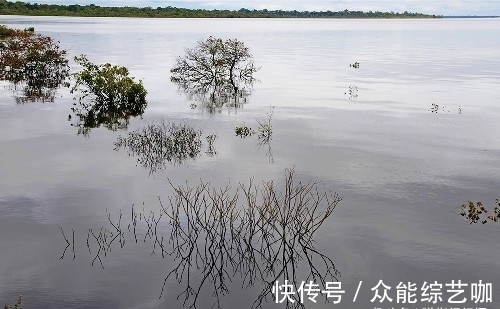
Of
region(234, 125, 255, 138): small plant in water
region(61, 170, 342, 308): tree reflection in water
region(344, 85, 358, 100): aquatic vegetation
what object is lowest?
region(61, 170, 342, 308): tree reflection in water

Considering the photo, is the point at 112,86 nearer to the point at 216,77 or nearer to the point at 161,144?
the point at 161,144

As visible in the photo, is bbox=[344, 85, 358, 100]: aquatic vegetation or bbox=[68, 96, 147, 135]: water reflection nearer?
bbox=[68, 96, 147, 135]: water reflection

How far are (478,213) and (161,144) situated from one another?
867 inches

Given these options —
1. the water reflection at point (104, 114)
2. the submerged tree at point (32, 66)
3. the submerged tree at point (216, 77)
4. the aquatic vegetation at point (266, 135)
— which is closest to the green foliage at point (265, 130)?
the aquatic vegetation at point (266, 135)

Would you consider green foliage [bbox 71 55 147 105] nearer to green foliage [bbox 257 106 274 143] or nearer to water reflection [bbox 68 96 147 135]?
water reflection [bbox 68 96 147 135]

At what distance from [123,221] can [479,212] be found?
1687 cm

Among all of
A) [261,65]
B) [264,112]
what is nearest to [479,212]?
[264,112]

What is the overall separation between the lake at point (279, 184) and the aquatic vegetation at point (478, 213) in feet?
1.40

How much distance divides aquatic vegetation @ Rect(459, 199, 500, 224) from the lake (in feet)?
1.40

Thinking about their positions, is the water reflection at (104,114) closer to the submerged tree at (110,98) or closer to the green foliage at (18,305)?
the submerged tree at (110,98)

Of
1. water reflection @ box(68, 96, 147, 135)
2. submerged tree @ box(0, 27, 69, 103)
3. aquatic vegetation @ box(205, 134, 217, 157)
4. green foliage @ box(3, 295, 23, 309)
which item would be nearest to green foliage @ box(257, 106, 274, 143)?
aquatic vegetation @ box(205, 134, 217, 157)

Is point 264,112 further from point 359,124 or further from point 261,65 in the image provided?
point 261,65

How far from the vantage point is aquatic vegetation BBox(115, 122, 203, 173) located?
117 ft

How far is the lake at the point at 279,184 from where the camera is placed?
64.1ft
